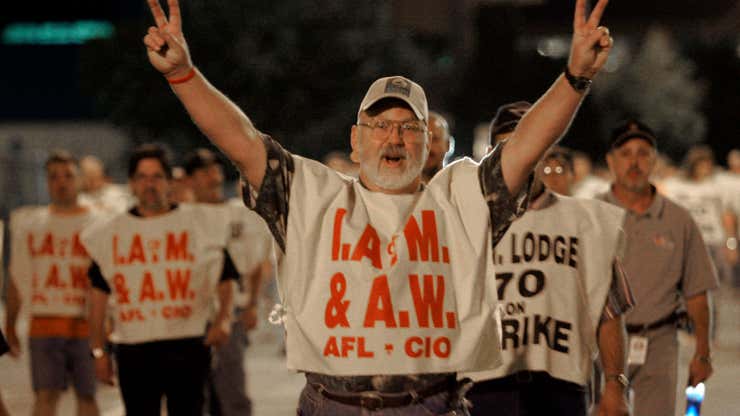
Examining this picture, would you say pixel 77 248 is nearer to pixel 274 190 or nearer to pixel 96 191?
pixel 274 190

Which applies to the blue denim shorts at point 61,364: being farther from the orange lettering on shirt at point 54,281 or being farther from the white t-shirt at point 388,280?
the white t-shirt at point 388,280

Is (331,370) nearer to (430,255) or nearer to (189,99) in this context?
(430,255)

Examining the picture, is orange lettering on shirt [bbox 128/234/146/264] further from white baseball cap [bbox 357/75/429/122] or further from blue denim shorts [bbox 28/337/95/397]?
white baseball cap [bbox 357/75/429/122]

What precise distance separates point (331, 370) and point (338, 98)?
4172 centimetres

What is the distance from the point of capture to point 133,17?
69.2 m

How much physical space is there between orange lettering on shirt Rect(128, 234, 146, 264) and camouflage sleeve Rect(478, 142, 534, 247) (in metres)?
4.27

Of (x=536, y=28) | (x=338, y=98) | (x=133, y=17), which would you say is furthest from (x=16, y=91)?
(x=536, y=28)

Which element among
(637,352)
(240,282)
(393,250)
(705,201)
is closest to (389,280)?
(393,250)

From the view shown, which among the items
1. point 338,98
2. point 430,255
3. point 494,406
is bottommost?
point 494,406

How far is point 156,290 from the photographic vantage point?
8.85 meters

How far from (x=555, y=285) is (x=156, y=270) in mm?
3031

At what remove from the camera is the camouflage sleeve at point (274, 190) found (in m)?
4.90

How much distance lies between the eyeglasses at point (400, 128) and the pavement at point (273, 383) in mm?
6830

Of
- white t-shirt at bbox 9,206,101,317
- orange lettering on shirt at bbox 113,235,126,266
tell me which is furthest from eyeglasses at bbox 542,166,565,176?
white t-shirt at bbox 9,206,101,317
